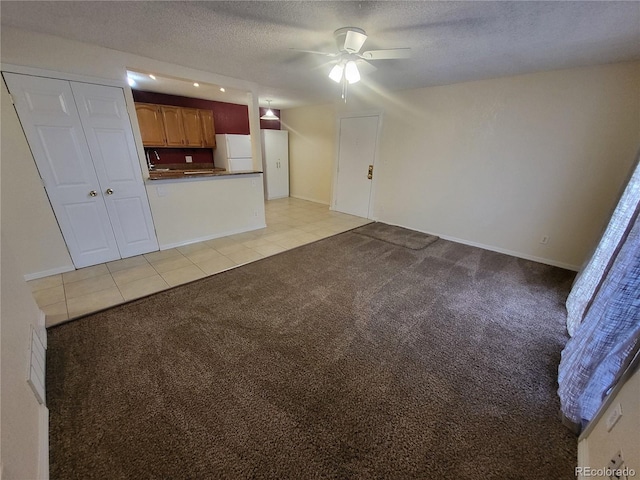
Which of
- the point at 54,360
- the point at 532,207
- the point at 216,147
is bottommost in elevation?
the point at 54,360

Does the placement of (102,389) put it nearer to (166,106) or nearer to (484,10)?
(484,10)

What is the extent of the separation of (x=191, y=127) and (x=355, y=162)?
3.52 metres

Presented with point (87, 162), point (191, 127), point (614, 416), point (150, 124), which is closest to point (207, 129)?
point (191, 127)

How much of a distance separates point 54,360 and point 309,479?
185 cm

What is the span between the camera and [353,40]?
1969mm

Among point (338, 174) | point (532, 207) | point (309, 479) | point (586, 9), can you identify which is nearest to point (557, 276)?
point (532, 207)

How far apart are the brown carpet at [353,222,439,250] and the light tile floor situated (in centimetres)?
38

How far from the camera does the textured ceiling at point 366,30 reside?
1671 millimetres

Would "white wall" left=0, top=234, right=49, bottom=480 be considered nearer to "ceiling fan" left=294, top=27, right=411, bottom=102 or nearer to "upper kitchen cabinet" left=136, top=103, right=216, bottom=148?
"ceiling fan" left=294, top=27, right=411, bottom=102

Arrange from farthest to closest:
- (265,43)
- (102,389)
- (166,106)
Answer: (166,106)
(265,43)
(102,389)

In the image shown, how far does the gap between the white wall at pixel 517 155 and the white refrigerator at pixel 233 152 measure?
2.56 m

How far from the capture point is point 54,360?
5.40 feet

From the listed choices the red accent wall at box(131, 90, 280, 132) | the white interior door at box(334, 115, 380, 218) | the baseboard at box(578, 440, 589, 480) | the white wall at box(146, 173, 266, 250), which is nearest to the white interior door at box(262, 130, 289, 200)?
the red accent wall at box(131, 90, 280, 132)

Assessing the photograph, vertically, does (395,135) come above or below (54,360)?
above
